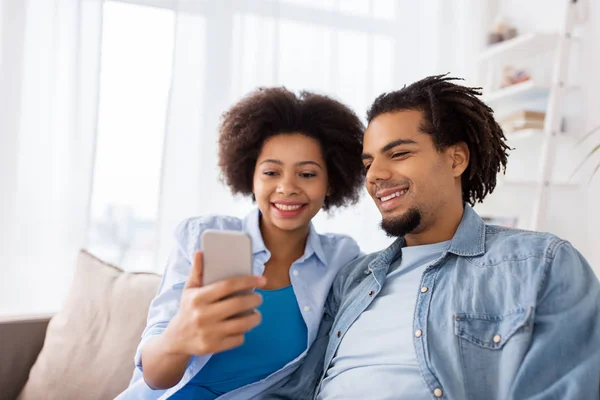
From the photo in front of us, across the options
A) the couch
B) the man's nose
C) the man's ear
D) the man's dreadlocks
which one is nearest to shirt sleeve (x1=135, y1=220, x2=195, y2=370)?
the couch

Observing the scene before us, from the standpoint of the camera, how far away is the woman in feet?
4.12

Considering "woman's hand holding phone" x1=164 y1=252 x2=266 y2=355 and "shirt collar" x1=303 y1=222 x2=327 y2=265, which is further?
"shirt collar" x1=303 y1=222 x2=327 y2=265

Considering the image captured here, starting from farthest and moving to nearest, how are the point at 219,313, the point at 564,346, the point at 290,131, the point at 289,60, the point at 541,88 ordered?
the point at 289,60 < the point at 541,88 < the point at 290,131 < the point at 564,346 < the point at 219,313

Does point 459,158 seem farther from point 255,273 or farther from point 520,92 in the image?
point 520,92

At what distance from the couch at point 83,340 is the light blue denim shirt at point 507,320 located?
64cm

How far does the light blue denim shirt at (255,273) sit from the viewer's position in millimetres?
1231

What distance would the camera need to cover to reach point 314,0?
105 inches

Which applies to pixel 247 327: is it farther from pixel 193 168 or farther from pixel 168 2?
pixel 168 2

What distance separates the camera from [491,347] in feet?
3.37

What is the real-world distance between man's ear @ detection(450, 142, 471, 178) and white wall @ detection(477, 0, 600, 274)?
4.03 ft

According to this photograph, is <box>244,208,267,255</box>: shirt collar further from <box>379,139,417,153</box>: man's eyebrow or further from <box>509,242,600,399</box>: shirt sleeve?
<box>509,242,600,399</box>: shirt sleeve

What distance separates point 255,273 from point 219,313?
58 centimetres

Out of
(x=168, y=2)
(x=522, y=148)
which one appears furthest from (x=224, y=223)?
(x=522, y=148)

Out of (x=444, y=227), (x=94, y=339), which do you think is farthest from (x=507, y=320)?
(x=94, y=339)
